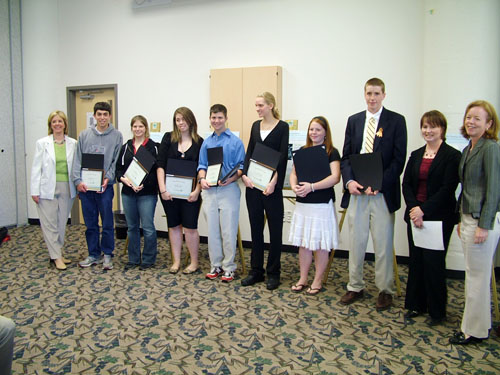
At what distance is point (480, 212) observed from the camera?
233cm

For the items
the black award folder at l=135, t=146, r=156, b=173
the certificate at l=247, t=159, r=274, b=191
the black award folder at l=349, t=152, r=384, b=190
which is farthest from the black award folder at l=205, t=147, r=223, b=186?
the black award folder at l=349, t=152, r=384, b=190

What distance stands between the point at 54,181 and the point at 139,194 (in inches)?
34.7

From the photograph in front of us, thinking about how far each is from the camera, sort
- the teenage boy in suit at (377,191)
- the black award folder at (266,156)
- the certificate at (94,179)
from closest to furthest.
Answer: the teenage boy in suit at (377,191), the black award folder at (266,156), the certificate at (94,179)

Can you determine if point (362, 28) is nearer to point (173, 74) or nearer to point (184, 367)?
point (173, 74)

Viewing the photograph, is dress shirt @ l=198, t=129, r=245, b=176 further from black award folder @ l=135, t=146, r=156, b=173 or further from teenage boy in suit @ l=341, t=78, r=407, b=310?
teenage boy in suit @ l=341, t=78, r=407, b=310

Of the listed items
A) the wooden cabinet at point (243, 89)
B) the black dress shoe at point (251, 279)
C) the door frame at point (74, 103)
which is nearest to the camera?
the black dress shoe at point (251, 279)

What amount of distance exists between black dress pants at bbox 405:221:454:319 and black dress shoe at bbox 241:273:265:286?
1.26m

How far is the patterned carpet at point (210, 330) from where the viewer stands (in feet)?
7.30

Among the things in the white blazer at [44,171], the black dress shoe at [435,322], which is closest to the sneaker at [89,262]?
the white blazer at [44,171]

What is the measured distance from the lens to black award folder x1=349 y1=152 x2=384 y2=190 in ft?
9.48

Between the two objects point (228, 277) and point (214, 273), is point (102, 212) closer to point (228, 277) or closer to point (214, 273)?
point (214, 273)

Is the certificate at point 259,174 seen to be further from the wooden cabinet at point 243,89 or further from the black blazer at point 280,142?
the wooden cabinet at point 243,89

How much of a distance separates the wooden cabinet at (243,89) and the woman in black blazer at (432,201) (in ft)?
7.09

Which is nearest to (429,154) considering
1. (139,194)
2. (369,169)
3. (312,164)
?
(369,169)
